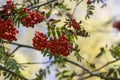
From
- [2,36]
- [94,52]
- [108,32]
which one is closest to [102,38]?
[108,32]

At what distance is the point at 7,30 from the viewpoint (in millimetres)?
1550

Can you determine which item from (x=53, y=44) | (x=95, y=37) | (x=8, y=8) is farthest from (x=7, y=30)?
(x=95, y=37)

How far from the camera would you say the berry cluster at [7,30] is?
1.54 m

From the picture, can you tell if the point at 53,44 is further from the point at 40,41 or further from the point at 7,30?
the point at 7,30

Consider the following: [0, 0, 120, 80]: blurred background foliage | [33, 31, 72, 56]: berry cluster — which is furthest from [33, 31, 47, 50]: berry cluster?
[0, 0, 120, 80]: blurred background foliage

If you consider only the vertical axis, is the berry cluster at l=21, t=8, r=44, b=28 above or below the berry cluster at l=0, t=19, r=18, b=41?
above

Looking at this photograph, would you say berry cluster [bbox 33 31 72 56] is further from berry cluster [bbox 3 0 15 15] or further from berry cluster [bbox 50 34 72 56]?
berry cluster [bbox 3 0 15 15]

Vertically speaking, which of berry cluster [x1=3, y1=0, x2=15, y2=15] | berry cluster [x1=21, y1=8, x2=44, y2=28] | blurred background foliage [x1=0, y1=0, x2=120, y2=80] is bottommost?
berry cluster [x1=21, y1=8, x2=44, y2=28]

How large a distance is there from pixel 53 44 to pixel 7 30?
0.68 feet

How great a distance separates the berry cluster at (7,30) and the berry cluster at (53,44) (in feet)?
0.42

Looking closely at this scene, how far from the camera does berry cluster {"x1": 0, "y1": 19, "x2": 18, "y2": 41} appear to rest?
1537mm

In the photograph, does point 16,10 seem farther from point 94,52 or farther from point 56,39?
point 94,52

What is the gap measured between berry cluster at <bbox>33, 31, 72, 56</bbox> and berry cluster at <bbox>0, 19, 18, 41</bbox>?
13cm

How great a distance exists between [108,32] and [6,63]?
4180 millimetres
